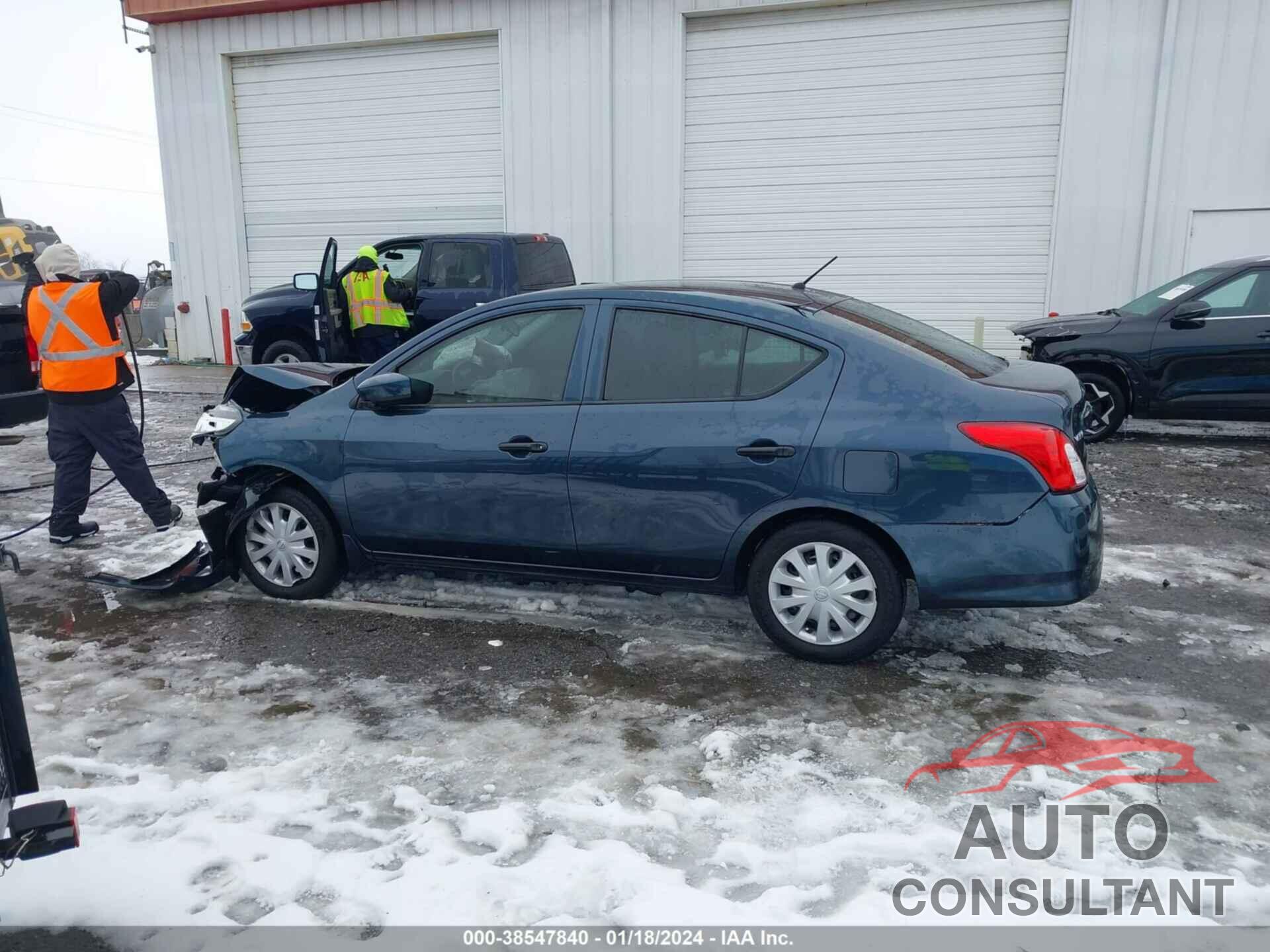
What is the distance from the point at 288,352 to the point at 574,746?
9.07 meters

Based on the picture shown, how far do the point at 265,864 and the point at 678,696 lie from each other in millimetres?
1688

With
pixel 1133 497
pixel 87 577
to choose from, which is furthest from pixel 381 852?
pixel 1133 497

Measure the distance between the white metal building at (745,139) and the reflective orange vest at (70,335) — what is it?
9.17 metres

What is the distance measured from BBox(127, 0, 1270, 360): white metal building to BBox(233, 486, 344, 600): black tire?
9888mm

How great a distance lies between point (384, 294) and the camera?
389 inches

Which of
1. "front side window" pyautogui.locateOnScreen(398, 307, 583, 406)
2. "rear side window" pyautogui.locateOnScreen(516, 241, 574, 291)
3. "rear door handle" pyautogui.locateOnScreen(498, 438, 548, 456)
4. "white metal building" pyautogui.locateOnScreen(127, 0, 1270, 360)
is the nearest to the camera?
"rear door handle" pyautogui.locateOnScreen(498, 438, 548, 456)

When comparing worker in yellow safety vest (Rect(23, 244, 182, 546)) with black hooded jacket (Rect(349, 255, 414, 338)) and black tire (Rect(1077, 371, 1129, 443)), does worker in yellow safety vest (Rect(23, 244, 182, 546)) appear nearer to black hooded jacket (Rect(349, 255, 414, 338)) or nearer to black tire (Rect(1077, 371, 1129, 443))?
black hooded jacket (Rect(349, 255, 414, 338))

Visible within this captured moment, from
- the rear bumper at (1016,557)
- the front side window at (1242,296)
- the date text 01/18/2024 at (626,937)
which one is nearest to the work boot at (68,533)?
the date text 01/18/2024 at (626,937)

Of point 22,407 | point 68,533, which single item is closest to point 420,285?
point 22,407

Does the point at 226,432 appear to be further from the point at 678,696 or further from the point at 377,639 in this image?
the point at 678,696

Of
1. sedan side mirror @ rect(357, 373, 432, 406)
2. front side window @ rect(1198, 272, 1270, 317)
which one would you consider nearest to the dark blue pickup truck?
sedan side mirror @ rect(357, 373, 432, 406)

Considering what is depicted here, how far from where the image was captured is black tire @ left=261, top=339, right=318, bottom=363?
452 inches

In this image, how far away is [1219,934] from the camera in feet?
8.67

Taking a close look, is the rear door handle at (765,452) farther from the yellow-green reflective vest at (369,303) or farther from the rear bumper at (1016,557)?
the yellow-green reflective vest at (369,303)
